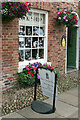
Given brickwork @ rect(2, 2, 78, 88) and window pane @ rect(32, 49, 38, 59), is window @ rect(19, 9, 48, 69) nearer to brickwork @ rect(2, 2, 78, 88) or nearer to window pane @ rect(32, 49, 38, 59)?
window pane @ rect(32, 49, 38, 59)

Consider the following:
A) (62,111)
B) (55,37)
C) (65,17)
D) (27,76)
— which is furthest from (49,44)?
(62,111)

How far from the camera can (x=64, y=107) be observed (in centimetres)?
437

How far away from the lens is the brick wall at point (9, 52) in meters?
5.69

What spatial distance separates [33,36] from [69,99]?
294cm

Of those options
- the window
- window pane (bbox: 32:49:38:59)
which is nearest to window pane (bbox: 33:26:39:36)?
the window

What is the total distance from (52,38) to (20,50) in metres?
1.66

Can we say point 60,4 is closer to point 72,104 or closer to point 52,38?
point 52,38

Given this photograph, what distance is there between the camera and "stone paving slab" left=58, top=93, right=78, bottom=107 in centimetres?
466

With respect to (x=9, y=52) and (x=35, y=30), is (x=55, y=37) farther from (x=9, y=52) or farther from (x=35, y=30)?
(x=9, y=52)

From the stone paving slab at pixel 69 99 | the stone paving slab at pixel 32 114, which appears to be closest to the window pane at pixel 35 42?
the stone paving slab at pixel 69 99

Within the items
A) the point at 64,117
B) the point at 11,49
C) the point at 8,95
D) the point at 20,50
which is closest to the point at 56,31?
the point at 20,50

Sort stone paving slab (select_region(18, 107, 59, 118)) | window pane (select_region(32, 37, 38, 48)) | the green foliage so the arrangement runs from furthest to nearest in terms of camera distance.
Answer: window pane (select_region(32, 37, 38, 48)) < the green foliage < stone paving slab (select_region(18, 107, 59, 118))

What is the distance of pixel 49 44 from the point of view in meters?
7.32

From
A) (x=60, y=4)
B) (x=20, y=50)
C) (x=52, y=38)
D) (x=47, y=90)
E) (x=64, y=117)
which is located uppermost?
(x=60, y=4)
